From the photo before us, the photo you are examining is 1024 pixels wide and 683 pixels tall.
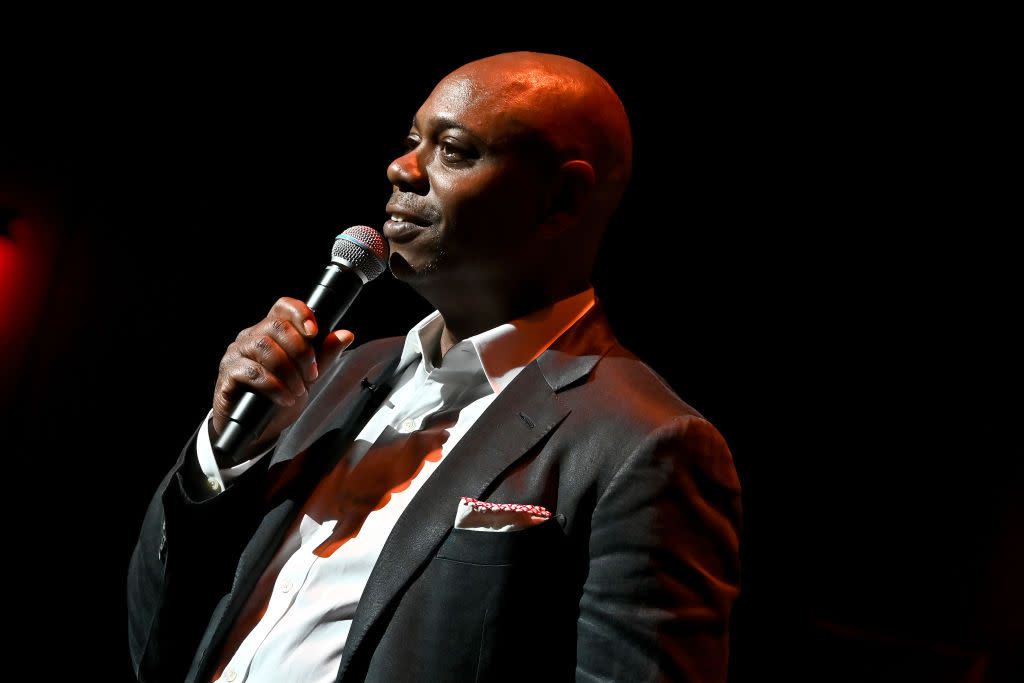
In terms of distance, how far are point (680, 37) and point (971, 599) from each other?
1564mm

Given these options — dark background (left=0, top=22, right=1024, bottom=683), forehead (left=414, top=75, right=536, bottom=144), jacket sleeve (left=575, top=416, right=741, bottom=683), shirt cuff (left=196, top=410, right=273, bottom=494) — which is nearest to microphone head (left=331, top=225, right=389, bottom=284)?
forehead (left=414, top=75, right=536, bottom=144)

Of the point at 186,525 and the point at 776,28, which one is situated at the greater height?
the point at 776,28

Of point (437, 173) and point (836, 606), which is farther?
point (836, 606)

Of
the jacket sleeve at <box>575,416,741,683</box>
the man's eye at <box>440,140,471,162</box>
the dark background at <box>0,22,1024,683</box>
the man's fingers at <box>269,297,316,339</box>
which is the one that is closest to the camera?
the jacket sleeve at <box>575,416,741,683</box>

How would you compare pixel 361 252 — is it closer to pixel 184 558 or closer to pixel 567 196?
pixel 567 196

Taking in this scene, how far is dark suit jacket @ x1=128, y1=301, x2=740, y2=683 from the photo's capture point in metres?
1.17

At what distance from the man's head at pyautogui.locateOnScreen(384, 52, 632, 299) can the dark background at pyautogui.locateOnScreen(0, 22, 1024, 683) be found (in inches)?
36.9

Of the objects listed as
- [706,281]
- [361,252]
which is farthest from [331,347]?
[706,281]

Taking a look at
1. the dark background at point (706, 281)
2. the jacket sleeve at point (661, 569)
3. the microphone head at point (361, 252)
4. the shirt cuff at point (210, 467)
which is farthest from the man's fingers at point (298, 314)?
the dark background at point (706, 281)

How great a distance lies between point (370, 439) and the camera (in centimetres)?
148

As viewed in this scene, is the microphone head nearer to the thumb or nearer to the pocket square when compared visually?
the thumb

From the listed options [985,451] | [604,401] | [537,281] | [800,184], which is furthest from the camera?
[800,184]

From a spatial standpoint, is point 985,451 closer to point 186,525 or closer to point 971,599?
point 971,599

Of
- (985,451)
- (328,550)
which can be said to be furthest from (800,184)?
(328,550)
